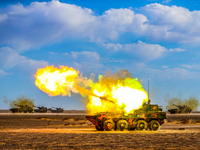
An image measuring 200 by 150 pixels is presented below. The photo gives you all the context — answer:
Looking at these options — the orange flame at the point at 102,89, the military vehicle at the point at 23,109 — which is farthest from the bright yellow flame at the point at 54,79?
the military vehicle at the point at 23,109

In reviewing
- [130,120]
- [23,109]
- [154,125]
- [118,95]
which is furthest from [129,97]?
[23,109]

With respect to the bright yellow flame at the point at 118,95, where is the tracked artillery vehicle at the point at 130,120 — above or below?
below

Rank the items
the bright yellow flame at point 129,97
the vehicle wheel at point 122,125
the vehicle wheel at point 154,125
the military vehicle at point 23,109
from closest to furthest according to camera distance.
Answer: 1. the vehicle wheel at point 122,125
2. the vehicle wheel at point 154,125
3. the bright yellow flame at point 129,97
4. the military vehicle at point 23,109

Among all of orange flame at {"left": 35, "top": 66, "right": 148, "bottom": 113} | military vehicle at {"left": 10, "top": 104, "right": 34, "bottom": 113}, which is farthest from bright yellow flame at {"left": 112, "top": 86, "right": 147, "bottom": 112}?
military vehicle at {"left": 10, "top": 104, "right": 34, "bottom": 113}

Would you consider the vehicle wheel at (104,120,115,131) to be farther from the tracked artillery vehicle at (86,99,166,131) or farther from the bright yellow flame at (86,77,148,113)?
the bright yellow flame at (86,77,148,113)

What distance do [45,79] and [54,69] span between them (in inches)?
66.6

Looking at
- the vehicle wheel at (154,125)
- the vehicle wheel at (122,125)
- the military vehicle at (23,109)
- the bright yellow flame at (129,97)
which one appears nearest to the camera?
the vehicle wheel at (122,125)

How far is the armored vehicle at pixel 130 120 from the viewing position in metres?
33.1

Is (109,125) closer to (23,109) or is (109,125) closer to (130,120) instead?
(130,120)

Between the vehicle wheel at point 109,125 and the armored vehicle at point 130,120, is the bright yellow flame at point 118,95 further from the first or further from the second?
the vehicle wheel at point 109,125

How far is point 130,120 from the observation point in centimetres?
3309

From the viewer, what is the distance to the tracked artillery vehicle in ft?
109

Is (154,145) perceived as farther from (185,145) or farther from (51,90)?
(51,90)

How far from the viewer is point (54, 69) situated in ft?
117
